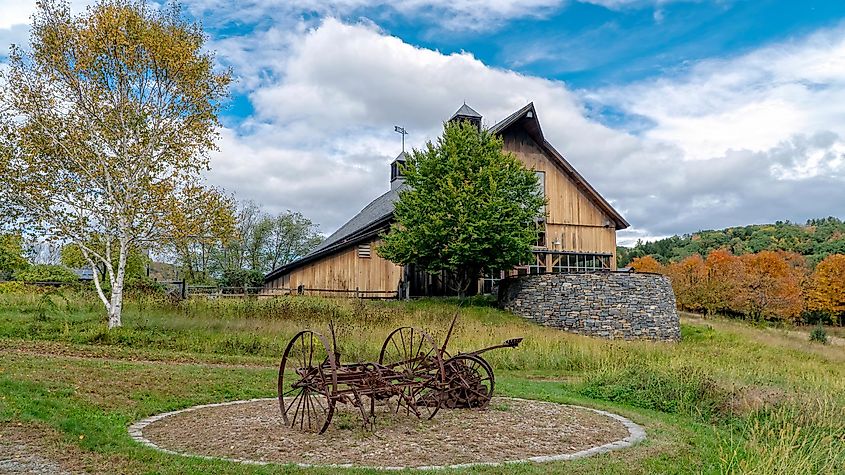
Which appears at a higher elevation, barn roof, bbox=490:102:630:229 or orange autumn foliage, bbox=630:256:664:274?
barn roof, bbox=490:102:630:229

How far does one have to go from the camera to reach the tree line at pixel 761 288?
44031mm

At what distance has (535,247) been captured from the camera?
30156 millimetres

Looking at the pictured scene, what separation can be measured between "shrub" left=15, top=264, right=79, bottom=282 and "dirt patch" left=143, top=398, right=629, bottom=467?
26.4 metres

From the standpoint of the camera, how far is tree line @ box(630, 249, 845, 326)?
4403 cm

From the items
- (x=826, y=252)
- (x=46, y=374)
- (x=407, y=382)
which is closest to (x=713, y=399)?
(x=407, y=382)

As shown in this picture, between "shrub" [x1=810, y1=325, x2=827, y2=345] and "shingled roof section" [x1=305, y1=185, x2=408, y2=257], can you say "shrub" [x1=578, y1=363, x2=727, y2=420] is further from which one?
"shrub" [x1=810, y1=325, x2=827, y2=345]

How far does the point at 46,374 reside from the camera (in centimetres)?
1115

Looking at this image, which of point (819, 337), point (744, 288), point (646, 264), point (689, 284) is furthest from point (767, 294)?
point (646, 264)

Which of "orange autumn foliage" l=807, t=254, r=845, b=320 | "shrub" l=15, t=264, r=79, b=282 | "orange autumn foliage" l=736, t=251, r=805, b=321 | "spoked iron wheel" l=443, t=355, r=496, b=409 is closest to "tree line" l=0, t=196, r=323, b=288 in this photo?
"shrub" l=15, t=264, r=79, b=282

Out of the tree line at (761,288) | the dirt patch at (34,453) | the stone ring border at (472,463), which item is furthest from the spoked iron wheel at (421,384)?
the tree line at (761,288)

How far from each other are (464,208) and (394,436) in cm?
1760

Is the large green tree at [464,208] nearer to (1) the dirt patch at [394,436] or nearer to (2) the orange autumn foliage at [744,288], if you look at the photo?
(1) the dirt patch at [394,436]

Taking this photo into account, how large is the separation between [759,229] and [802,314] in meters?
22.8

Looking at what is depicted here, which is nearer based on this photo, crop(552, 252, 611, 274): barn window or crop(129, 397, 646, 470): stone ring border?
crop(129, 397, 646, 470): stone ring border
